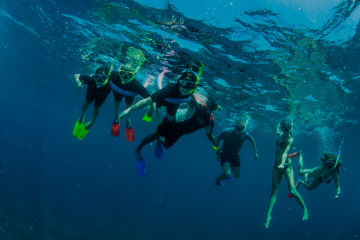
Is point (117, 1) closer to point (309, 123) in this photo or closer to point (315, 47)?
point (315, 47)

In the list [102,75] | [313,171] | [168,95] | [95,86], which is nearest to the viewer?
[168,95]

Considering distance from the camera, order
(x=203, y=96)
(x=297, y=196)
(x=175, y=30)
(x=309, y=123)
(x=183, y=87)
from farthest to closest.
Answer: (x=309, y=123) → (x=203, y=96) → (x=175, y=30) → (x=297, y=196) → (x=183, y=87)

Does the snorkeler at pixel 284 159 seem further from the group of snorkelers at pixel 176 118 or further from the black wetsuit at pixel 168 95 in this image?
the black wetsuit at pixel 168 95

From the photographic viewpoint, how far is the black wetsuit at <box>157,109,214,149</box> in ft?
22.7

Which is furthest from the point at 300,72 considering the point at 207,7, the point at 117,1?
the point at 117,1

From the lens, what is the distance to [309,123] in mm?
24422

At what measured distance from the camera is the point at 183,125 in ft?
23.2

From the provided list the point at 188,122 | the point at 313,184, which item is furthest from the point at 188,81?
the point at 313,184

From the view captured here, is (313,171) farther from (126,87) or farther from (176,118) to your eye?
(126,87)

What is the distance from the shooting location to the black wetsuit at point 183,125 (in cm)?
693

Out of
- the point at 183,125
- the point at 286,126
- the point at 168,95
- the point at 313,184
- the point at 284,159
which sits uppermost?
the point at 168,95

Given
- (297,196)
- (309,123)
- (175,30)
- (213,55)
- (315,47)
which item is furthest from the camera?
(309,123)

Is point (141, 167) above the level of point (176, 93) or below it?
below

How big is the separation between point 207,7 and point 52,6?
9.95 m
